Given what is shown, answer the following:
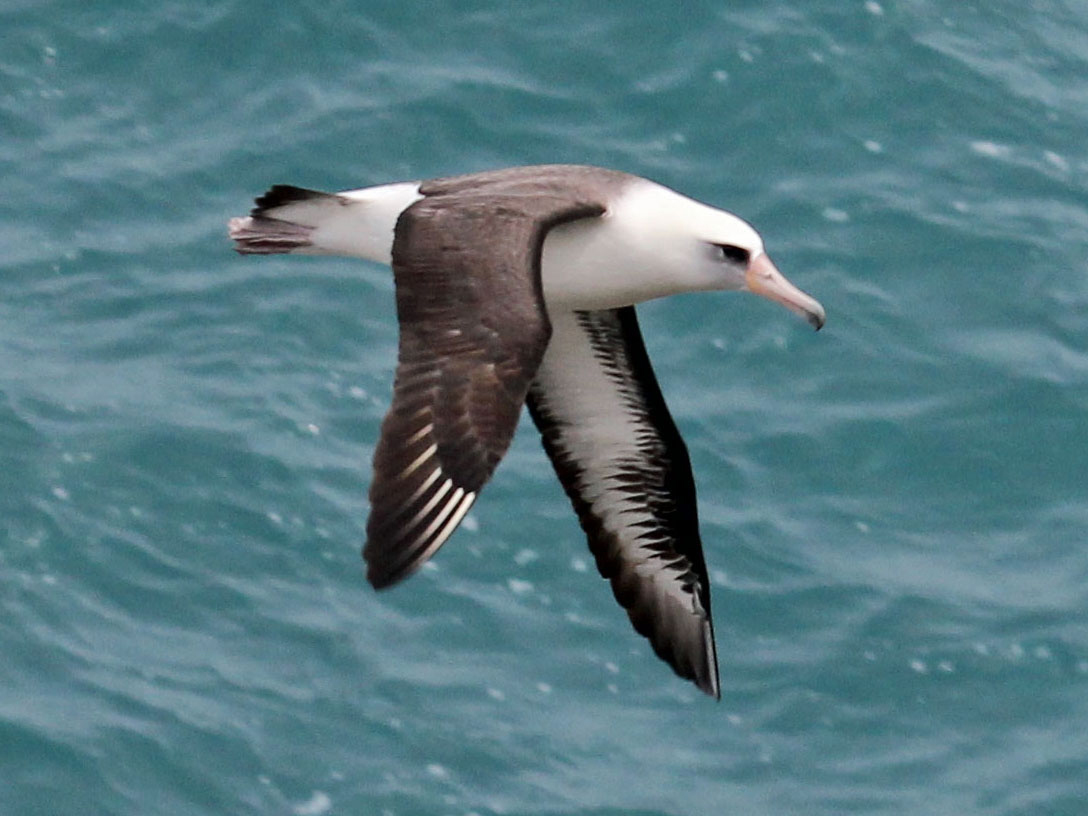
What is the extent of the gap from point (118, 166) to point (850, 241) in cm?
505

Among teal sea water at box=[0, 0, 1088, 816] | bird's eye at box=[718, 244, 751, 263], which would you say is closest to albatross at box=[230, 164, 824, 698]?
bird's eye at box=[718, 244, 751, 263]

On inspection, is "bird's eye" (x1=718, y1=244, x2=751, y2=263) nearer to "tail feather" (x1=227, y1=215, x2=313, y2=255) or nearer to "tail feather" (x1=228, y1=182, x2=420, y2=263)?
"tail feather" (x1=228, y1=182, x2=420, y2=263)

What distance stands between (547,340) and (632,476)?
8.41 feet

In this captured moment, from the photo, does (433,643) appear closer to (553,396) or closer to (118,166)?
(553,396)

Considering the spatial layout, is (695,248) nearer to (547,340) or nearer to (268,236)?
(547,340)

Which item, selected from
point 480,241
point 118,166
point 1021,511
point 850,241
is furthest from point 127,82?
point 480,241

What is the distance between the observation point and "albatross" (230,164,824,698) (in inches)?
357

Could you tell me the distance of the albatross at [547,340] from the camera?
907cm

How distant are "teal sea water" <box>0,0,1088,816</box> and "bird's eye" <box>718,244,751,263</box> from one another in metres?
4.65

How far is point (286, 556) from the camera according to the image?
1499 centimetres

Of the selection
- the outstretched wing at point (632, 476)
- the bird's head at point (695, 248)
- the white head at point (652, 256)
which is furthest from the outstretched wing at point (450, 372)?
the outstretched wing at point (632, 476)

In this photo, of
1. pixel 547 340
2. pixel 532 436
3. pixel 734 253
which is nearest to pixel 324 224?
pixel 734 253

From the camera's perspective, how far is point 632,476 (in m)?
11.6

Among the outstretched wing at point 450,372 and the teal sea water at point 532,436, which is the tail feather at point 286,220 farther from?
the teal sea water at point 532,436
